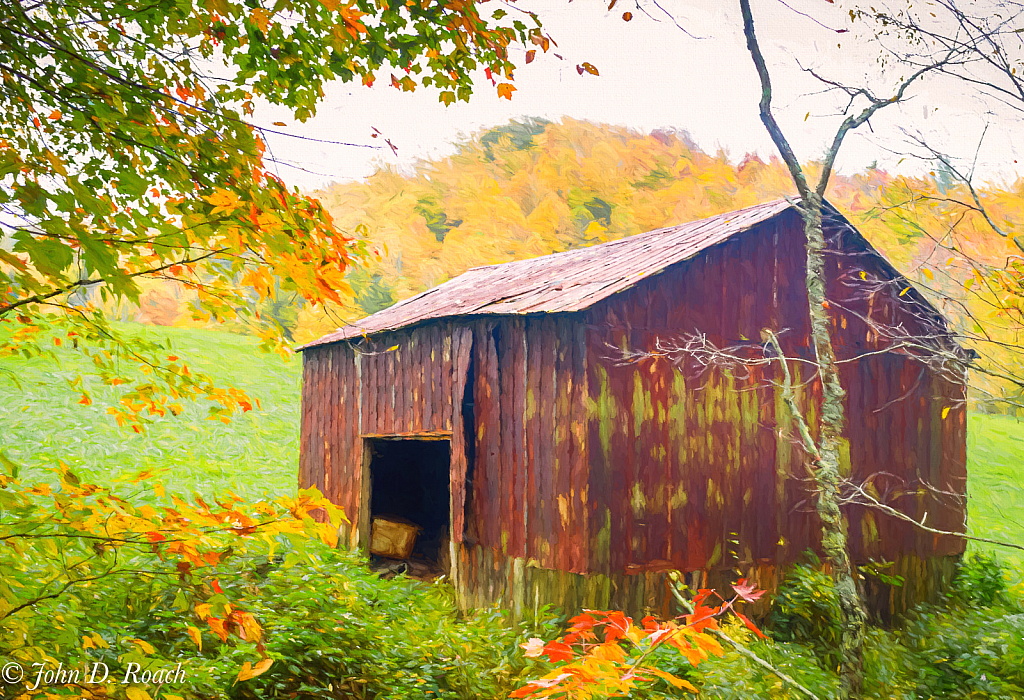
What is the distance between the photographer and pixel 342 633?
683cm

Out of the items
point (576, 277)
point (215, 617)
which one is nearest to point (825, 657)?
point (576, 277)

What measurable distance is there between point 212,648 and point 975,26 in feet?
26.9

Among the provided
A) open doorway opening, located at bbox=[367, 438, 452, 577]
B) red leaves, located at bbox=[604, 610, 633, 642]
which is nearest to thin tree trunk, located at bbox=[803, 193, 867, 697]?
red leaves, located at bbox=[604, 610, 633, 642]

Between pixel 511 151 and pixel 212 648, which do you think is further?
pixel 511 151

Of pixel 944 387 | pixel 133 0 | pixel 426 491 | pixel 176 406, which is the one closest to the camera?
pixel 133 0

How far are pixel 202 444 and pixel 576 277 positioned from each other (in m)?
14.8

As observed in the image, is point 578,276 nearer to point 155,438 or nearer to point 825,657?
point 825,657

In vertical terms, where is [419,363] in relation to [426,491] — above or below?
above

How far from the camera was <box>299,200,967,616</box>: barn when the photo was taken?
302 inches

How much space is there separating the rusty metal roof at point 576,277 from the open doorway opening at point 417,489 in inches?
90.2

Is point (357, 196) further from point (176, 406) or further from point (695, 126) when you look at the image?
point (176, 406)

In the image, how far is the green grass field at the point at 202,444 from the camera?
55.4 feet

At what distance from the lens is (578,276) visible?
8938 mm

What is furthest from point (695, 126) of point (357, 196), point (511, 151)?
point (357, 196)
